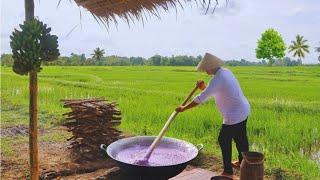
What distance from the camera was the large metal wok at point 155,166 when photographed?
3.71 meters

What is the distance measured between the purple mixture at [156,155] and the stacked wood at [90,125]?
194 cm

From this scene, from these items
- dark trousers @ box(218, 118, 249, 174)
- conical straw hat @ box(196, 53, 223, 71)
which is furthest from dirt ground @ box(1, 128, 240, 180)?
conical straw hat @ box(196, 53, 223, 71)

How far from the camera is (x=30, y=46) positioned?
2.69m

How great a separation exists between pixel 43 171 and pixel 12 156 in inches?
37.5

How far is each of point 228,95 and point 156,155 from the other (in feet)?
3.43

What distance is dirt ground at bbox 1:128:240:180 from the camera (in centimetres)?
512

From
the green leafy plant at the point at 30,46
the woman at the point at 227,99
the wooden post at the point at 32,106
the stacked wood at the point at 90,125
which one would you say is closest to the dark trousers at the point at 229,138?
the woman at the point at 227,99

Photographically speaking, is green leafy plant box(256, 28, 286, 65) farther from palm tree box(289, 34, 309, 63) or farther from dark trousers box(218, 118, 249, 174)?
dark trousers box(218, 118, 249, 174)

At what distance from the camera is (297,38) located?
6688cm

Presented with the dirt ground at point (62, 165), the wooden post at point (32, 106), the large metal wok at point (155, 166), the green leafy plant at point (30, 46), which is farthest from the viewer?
the dirt ground at point (62, 165)

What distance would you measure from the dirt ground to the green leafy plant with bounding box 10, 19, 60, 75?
8.29 feet

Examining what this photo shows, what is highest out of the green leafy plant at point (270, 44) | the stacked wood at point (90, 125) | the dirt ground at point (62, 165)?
the green leafy plant at point (270, 44)

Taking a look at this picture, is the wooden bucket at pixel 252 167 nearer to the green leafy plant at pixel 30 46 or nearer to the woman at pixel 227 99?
the woman at pixel 227 99

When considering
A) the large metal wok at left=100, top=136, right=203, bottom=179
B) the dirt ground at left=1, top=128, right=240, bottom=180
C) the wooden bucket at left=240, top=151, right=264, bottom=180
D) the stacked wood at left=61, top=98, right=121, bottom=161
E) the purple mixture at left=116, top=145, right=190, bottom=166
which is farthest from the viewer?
the stacked wood at left=61, top=98, right=121, bottom=161
